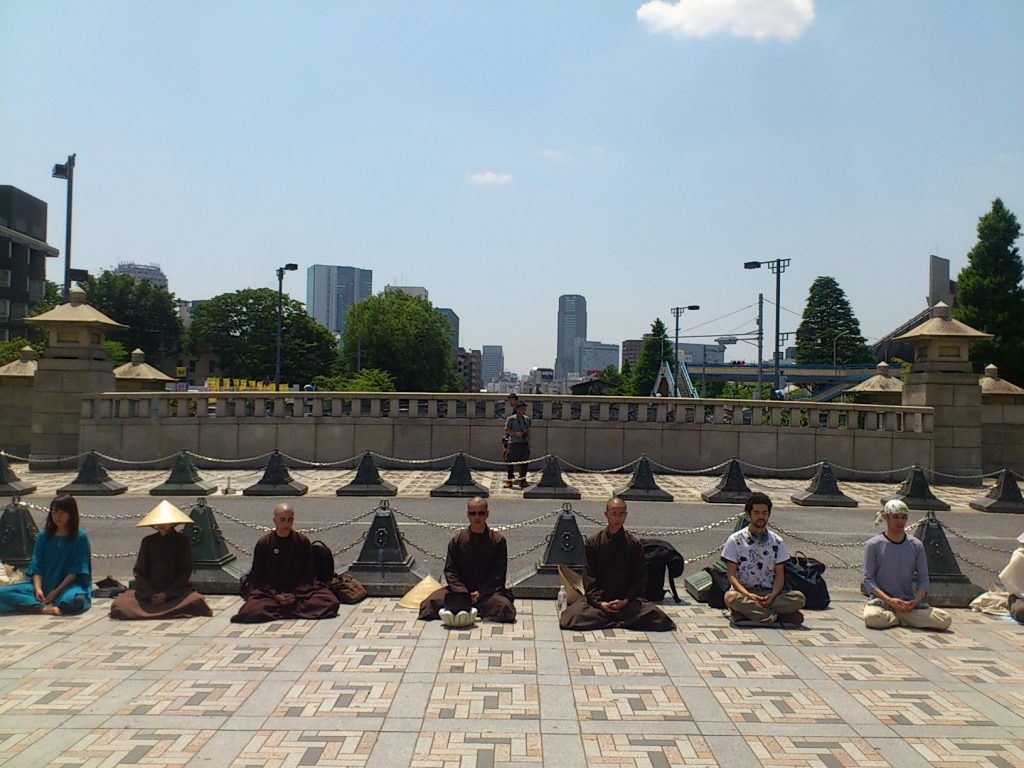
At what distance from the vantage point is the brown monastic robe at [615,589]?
783 cm

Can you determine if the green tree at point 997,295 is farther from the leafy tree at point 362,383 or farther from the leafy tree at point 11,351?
the leafy tree at point 11,351

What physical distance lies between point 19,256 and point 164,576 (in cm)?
7396

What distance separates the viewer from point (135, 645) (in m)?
7.21

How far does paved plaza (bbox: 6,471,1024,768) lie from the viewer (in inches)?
202

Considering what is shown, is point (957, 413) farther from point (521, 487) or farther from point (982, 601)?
point (982, 601)

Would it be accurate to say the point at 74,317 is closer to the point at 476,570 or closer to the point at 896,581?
the point at 476,570

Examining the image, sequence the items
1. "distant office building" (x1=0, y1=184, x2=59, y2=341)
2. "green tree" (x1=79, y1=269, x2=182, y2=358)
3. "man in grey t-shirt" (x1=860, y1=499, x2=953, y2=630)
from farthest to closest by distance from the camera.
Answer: "green tree" (x1=79, y1=269, x2=182, y2=358) → "distant office building" (x1=0, y1=184, x2=59, y2=341) → "man in grey t-shirt" (x1=860, y1=499, x2=953, y2=630)

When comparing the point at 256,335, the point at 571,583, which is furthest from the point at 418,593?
the point at 256,335

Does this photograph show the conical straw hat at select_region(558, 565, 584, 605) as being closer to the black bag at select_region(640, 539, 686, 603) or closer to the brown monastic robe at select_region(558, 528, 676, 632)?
the brown monastic robe at select_region(558, 528, 676, 632)

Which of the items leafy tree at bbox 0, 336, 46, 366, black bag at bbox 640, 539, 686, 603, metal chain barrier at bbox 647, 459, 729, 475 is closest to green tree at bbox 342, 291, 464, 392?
leafy tree at bbox 0, 336, 46, 366

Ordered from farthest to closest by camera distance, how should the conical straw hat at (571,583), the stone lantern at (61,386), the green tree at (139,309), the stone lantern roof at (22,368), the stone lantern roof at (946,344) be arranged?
the green tree at (139,309), the stone lantern roof at (22,368), the stone lantern roof at (946,344), the stone lantern at (61,386), the conical straw hat at (571,583)

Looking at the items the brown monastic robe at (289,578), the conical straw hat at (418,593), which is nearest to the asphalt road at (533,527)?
the conical straw hat at (418,593)

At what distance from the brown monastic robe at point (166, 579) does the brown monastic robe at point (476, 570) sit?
2351 millimetres

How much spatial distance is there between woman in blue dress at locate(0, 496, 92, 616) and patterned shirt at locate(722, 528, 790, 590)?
21.6 feet
